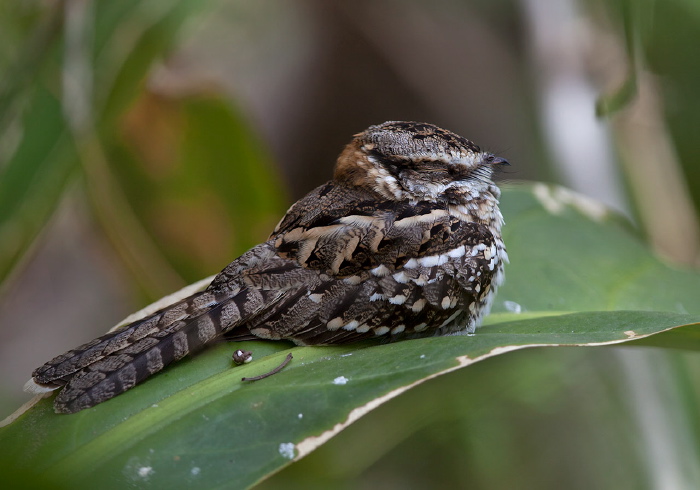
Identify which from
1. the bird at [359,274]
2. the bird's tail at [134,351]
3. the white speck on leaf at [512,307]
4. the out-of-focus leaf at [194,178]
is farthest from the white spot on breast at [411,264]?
the out-of-focus leaf at [194,178]

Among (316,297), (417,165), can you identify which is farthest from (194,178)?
(316,297)

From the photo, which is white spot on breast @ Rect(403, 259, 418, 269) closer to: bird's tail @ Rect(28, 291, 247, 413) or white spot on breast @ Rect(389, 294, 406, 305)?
white spot on breast @ Rect(389, 294, 406, 305)

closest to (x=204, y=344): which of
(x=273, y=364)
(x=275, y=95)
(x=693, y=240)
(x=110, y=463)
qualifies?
(x=273, y=364)

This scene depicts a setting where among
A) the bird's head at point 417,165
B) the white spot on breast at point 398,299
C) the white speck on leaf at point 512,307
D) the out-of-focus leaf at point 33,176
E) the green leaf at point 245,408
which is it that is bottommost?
the white speck on leaf at point 512,307

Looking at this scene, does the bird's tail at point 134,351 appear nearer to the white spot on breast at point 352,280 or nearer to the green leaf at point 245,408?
the green leaf at point 245,408

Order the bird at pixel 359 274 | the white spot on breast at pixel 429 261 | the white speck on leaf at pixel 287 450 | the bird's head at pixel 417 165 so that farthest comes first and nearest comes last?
the bird's head at pixel 417 165, the white spot on breast at pixel 429 261, the bird at pixel 359 274, the white speck on leaf at pixel 287 450

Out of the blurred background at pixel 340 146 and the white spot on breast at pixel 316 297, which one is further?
the blurred background at pixel 340 146
